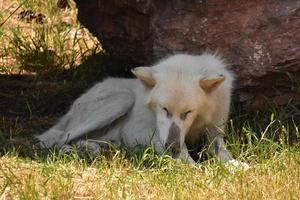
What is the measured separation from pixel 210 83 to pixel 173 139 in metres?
0.60

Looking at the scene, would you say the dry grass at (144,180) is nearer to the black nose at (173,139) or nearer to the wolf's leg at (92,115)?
the black nose at (173,139)

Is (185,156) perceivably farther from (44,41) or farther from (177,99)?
(44,41)

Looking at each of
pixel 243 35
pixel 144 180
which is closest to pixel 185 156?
pixel 144 180

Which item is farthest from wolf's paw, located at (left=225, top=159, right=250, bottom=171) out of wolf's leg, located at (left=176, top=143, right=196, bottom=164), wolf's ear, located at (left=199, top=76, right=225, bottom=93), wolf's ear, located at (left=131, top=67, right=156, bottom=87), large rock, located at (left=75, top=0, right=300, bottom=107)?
large rock, located at (left=75, top=0, right=300, bottom=107)

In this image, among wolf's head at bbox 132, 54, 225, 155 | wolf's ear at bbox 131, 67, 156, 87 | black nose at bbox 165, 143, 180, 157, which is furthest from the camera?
wolf's ear at bbox 131, 67, 156, 87

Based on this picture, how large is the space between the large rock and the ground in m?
0.23

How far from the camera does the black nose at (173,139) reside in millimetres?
6414

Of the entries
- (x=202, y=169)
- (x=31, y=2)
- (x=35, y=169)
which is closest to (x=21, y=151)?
(x=35, y=169)

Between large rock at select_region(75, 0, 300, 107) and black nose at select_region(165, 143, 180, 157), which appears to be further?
large rock at select_region(75, 0, 300, 107)

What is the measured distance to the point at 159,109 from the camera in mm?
6664

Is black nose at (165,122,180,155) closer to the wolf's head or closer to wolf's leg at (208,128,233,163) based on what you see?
the wolf's head

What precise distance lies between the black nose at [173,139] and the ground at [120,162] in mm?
143

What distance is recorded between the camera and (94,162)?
6477 millimetres

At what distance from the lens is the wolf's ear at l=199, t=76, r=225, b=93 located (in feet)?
21.8
